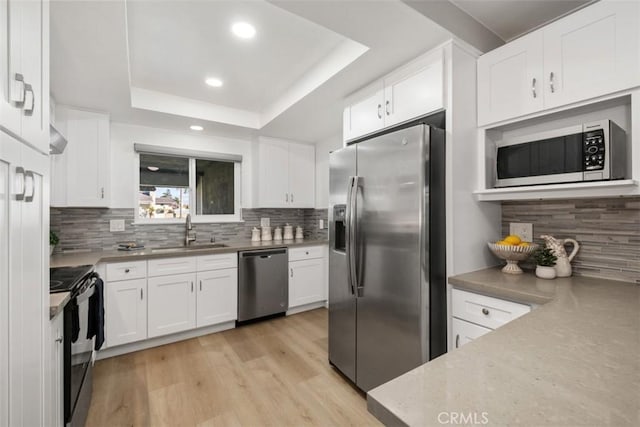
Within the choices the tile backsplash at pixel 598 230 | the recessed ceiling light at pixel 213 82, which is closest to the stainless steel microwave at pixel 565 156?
the tile backsplash at pixel 598 230

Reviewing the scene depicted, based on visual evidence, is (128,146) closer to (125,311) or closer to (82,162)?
(82,162)

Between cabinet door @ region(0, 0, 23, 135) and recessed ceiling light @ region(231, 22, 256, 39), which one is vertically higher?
recessed ceiling light @ region(231, 22, 256, 39)

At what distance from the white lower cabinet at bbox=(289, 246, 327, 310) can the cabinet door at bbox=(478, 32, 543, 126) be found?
2462 millimetres

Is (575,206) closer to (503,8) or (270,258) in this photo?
(503,8)

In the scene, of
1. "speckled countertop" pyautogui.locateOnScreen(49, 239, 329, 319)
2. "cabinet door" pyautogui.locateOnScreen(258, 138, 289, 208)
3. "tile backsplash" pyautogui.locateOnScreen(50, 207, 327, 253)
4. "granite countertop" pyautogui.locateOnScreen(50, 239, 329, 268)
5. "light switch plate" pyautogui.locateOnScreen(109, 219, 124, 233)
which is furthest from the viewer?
"cabinet door" pyautogui.locateOnScreen(258, 138, 289, 208)

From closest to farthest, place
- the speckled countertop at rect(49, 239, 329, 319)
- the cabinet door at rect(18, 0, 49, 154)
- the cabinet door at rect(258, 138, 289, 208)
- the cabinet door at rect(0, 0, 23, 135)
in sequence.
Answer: the cabinet door at rect(0, 0, 23, 135) → the cabinet door at rect(18, 0, 49, 154) → the speckled countertop at rect(49, 239, 329, 319) → the cabinet door at rect(258, 138, 289, 208)

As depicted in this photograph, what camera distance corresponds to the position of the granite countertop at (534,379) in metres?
0.54

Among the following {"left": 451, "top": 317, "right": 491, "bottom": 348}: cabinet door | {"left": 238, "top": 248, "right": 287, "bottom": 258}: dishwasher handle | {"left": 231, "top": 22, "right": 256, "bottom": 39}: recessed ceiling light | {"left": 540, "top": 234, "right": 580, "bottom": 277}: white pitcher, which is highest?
{"left": 231, "top": 22, "right": 256, "bottom": 39}: recessed ceiling light

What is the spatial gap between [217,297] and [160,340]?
2.09 feet

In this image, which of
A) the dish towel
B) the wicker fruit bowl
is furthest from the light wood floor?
the wicker fruit bowl

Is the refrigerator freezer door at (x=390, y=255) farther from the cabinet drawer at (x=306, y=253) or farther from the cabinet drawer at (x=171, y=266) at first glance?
the cabinet drawer at (x=171, y=266)

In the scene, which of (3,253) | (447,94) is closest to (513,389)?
(3,253)

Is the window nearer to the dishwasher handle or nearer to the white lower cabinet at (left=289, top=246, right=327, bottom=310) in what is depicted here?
the dishwasher handle

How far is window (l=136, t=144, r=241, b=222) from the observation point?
11.3 ft
